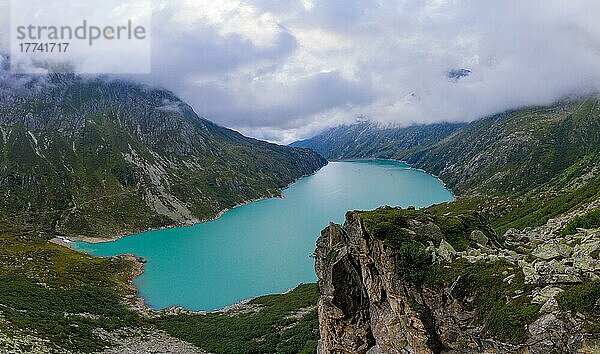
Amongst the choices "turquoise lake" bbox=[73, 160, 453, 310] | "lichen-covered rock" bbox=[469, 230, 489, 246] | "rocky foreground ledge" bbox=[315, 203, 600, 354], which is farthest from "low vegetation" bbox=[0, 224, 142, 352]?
"lichen-covered rock" bbox=[469, 230, 489, 246]

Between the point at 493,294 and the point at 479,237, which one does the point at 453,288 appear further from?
the point at 479,237

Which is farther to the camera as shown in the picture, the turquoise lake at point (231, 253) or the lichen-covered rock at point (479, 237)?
the turquoise lake at point (231, 253)

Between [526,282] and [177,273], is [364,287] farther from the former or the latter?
[177,273]

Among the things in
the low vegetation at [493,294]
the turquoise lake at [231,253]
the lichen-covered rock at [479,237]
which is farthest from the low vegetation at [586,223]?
the turquoise lake at [231,253]

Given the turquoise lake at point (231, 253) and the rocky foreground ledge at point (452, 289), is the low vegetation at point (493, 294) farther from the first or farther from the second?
the turquoise lake at point (231, 253)

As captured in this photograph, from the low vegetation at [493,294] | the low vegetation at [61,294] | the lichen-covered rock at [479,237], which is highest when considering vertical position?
the low vegetation at [61,294]

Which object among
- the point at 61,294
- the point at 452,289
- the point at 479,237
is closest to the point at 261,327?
the point at 61,294

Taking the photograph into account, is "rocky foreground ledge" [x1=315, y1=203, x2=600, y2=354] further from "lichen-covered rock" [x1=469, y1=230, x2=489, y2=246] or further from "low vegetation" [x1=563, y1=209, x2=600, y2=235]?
"low vegetation" [x1=563, y1=209, x2=600, y2=235]
